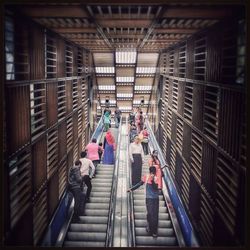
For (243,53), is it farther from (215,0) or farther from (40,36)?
(40,36)

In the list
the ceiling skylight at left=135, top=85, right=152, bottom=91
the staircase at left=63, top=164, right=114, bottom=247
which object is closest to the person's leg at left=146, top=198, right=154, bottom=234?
the staircase at left=63, top=164, right=114, bottom=247

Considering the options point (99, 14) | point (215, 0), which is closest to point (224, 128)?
point (215, 0)

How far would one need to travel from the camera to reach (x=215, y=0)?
4.30 m

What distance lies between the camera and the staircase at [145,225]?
655cm

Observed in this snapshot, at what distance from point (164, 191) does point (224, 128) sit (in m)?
3.63

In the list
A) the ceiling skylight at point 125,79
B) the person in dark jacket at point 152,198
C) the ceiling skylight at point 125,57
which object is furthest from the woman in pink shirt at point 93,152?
the ceiling skylight at point 125,79

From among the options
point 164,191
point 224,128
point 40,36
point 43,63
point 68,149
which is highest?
point 40,36

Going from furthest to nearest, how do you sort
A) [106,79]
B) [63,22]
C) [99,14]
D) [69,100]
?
[106,79], [69,100], [63,22], [99,14]

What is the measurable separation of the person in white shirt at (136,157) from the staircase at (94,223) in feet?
3.11

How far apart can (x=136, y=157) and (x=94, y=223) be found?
1842 mm

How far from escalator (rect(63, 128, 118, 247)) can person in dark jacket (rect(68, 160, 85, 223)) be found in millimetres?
157

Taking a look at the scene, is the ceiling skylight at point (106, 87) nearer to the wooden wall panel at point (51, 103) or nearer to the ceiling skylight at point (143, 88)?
the ceiling skylight at point (143, 88)

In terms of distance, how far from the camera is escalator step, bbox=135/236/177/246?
652 cm

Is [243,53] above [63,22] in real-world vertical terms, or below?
below
